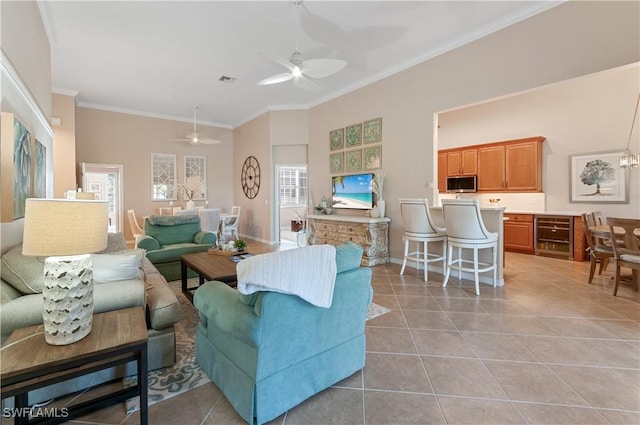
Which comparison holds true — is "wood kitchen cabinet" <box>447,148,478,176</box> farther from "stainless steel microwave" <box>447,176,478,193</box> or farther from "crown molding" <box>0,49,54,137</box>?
"crown molding" <box>0,49,54,137</box>

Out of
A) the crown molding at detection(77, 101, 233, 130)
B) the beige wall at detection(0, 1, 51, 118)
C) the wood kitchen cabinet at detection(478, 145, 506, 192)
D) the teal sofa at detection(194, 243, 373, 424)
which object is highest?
the crown molding at detection(77, 101, 233, 130)

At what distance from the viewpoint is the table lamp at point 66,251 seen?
1267mm

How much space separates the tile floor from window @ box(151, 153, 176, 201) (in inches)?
265

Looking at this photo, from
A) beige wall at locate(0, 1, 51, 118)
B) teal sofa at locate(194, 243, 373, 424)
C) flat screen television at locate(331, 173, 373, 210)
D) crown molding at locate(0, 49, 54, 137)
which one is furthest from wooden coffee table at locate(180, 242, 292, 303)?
flat screen television at locate(331, 173, 373, 210)

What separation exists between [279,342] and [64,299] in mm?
1037

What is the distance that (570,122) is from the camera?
19.1ft

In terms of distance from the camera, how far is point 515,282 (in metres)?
4.07

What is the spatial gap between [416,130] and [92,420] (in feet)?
16.2

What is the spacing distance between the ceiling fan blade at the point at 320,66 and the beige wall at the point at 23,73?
243cm

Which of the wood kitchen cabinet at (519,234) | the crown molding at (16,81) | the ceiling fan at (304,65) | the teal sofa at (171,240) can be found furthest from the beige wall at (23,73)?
the wood kitchen cabinet at (519,234)

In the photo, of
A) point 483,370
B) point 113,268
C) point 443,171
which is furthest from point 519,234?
point 113,268

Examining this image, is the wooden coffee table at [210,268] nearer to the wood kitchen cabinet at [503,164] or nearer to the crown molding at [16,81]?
the crown molding at [16,81]

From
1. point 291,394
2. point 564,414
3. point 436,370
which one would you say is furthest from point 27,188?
point 564,414

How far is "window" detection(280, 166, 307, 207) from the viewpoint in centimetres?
1090
